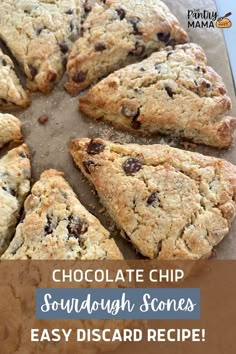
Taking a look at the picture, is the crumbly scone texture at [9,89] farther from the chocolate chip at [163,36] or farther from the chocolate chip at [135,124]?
the chocolate chip at [163,36]

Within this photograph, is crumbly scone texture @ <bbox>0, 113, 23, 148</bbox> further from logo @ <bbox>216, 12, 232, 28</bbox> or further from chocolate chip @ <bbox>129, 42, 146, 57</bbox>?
logo @ <bbox>216, 12, 232, 28</bbox>

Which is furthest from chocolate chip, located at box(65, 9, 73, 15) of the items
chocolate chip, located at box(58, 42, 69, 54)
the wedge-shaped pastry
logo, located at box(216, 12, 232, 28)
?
logo, located at box(216, 12, 232, 28)

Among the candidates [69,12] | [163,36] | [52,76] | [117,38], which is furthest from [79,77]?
[163,36]

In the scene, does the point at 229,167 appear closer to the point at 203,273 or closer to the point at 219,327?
the point at 203,273

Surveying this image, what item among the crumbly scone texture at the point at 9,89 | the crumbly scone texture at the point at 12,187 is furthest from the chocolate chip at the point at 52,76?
the crumbly scone texture at the point at 12,187

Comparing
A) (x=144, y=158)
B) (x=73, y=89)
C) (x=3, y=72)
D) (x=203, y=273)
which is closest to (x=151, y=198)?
(x=144, y=158)
